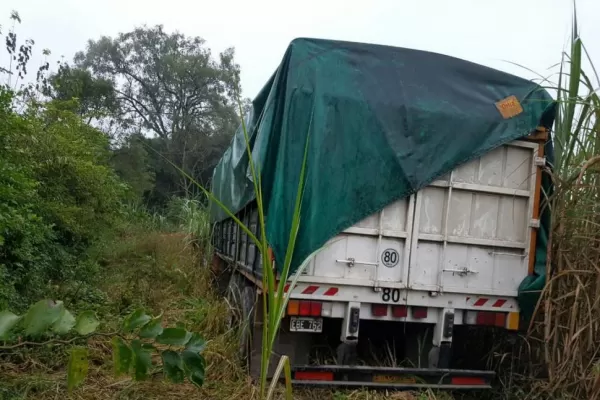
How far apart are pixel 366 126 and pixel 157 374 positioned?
231cm

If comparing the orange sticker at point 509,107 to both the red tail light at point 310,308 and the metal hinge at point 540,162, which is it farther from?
the red tail light at point 310,308

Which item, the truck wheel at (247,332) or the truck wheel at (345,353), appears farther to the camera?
the truck wheel at (247,332)

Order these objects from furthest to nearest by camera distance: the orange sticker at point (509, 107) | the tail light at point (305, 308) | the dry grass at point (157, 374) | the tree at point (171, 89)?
the tree at point (171, 89) < the orange sticker at point (509, 107) < the tail light at point (305, 308) < the dry grass at point (157, 374)

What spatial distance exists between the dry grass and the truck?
0.18m

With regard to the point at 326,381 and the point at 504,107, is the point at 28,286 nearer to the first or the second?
the point at 326,381

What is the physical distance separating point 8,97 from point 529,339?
428 cm

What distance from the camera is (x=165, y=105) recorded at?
1096 inches

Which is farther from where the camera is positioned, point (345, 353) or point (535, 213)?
point (535, 213)

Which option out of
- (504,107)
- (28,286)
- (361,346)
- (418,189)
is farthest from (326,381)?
(28,286)

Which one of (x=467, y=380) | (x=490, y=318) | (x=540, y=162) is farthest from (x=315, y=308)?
(x=540, y=162)

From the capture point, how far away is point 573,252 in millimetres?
4039

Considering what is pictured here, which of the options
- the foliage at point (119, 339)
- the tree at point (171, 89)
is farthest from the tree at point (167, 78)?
the foliage at point (119, 339)

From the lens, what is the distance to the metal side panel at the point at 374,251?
3875 mm

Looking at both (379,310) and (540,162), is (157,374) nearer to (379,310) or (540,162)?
(379,310)
